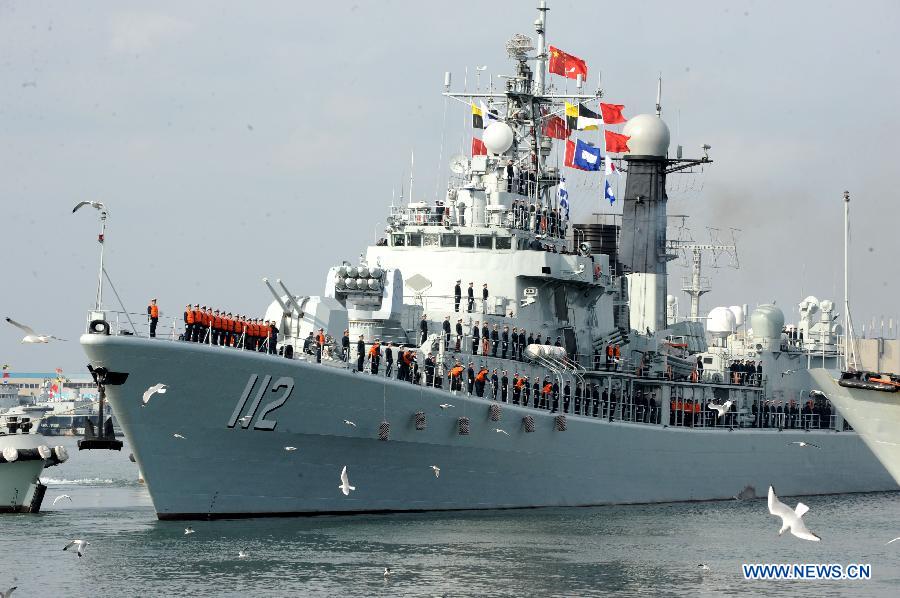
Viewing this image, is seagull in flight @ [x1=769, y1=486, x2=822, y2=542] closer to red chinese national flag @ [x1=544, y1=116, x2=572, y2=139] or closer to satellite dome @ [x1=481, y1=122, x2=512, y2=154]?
satellite dome @ [x1=481, y1=122, x2=512, y2=154]

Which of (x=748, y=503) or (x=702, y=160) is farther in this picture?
(x=702, y=160)

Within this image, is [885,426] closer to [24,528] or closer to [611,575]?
[611,575]

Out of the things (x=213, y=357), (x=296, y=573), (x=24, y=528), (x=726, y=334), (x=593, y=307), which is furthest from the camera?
(x=726, y=334)

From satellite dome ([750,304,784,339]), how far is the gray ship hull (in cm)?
1278

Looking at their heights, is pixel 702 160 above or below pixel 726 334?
above

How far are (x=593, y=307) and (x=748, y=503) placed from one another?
777 cm

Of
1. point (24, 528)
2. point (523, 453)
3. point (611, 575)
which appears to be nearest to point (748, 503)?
point (523, 453)

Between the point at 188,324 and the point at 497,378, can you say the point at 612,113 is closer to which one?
the point at 497,378

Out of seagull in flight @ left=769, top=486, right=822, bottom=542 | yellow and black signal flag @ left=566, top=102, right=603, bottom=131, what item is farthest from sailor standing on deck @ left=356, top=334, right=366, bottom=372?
yellow and black signal flag @ left=566, top=102, right=603, bottom=131

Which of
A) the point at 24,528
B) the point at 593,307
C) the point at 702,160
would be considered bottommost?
the point at 24,528

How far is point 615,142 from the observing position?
46375mm

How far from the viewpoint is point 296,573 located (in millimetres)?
24891

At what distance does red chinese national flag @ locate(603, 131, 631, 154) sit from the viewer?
46.3 m

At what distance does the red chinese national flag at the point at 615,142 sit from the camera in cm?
4628
